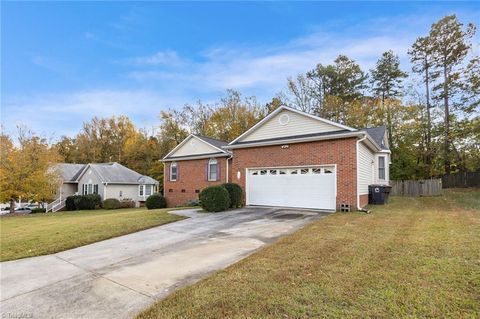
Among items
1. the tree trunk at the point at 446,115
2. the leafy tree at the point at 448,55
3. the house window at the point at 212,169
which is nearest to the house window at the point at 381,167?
the leafy tree at the point at 448,55

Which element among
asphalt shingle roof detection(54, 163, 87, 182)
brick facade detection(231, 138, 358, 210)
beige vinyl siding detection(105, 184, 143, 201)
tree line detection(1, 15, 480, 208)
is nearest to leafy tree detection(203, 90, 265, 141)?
tree line detection(1, 15, 480, 208)

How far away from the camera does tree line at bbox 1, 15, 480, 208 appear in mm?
23000

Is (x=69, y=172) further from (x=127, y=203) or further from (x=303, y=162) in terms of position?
(x=303, y=162)

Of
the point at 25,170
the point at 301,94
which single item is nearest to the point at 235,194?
the point at 25,170

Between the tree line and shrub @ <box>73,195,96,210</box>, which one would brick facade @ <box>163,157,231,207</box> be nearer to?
shrub @ <box>73,195,96,210</box>

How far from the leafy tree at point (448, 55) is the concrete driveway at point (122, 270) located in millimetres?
24696

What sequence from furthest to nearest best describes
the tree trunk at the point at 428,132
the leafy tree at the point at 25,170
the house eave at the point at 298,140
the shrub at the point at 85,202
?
the shrub at the point at 85,202 → the tree trunk at the point at 428,132 → the leafy tree at the point at 25,170 → the house eave at the point at 298,140

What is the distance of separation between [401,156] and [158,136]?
29626 millimetres

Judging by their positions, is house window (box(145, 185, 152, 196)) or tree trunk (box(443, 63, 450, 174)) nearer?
tree trunk (box(443, 63, 450, 174))

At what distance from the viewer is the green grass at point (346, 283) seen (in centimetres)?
295

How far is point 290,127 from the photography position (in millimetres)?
12859

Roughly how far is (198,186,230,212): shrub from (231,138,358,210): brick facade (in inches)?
77.3

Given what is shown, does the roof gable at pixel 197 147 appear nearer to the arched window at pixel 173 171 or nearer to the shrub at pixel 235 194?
Result: the arched window at pixel 173 171

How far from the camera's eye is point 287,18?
13.0m
